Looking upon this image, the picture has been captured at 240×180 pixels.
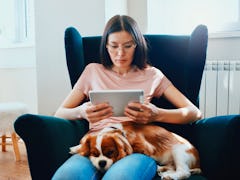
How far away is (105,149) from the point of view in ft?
3.51

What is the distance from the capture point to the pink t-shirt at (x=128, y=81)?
1.32 m

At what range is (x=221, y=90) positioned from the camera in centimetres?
209

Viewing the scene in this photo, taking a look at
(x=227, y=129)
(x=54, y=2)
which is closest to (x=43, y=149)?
(x=227, y=129)

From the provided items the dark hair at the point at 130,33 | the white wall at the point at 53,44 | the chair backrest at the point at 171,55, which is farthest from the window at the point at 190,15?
the dark hair at the point at 130,33

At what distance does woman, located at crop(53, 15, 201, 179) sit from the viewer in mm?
1177

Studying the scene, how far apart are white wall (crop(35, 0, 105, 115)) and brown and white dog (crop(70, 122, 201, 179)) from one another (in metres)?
1.21

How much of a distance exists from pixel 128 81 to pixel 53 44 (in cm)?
117

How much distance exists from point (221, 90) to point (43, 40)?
128 cm

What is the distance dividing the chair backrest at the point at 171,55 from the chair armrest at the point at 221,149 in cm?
32

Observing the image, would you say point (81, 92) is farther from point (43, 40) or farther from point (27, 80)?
point (27, 80)

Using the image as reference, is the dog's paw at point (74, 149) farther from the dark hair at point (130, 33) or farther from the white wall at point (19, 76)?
the white wall at point (19, 76)

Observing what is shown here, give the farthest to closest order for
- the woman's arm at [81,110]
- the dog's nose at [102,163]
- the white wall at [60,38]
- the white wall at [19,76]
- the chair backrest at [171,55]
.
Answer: the white wall at [19,76] → the white wall at [60,38] → the chair backrest at [171,55] → the woman's arm at [81,110] → the dog's nose at [102,163]

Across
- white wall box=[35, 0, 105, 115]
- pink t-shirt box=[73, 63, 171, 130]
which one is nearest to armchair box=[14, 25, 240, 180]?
pink t-shirt box=[73, 63, 171, 130]

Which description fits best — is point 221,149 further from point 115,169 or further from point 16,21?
point 16,21
